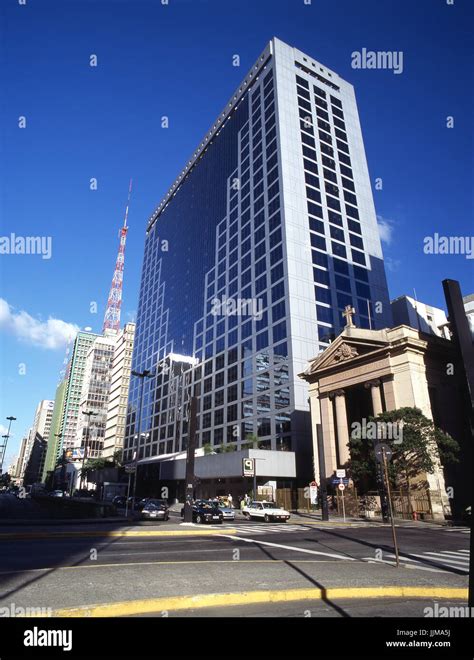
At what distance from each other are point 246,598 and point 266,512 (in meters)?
26.2

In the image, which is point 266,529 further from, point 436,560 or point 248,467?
point 248,467

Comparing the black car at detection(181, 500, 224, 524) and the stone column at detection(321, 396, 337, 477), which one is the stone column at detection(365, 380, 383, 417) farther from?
the black car at detection(181, 500, 224, 524)

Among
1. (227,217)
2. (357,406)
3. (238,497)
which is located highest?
(227,217)

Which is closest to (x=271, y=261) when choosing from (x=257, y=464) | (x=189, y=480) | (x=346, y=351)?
(x=346, y=351)

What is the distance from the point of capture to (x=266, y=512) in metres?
31.7

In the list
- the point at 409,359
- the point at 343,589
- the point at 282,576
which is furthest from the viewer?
the point at 409,359

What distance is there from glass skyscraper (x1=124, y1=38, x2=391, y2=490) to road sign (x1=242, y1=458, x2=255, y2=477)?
1078cm

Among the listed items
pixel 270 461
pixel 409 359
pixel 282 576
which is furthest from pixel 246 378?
pixel 282 576

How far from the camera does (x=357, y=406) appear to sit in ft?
168

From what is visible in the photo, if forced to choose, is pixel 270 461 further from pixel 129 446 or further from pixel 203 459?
pixel 129 446

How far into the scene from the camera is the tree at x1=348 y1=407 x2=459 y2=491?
33844mm

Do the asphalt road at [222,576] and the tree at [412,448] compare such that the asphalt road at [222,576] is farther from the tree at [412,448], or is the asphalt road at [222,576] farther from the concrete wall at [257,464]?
the concrete wall at [257,464]

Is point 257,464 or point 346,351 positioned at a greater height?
point 346,351
